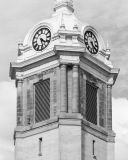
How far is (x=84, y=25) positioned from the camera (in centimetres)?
13050

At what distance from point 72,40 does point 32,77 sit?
5299 mm

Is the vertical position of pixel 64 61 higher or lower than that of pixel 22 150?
higher

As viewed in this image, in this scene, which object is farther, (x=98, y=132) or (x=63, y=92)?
(x=98, y=132)

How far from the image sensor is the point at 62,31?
12825cm

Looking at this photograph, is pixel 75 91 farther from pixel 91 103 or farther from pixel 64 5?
pixel 64 5

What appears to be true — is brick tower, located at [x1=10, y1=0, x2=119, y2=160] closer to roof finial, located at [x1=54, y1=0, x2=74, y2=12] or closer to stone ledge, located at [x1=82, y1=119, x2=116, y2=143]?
stone ledge, located at [x1=82, y1=119, x2=116, y2=143]

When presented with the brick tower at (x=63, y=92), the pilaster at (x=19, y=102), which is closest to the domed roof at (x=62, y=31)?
the brick tower at (x=63, y=92)

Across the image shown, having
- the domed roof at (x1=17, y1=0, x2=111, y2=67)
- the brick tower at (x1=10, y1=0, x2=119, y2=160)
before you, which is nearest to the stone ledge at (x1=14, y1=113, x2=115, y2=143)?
the brick tower at (x1=10, y1=0, x2=119, y2=160)

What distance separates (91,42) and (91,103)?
6.01m

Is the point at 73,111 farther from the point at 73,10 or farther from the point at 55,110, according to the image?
the point at 73,10

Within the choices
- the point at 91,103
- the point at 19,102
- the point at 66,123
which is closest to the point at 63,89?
the point at 66,123

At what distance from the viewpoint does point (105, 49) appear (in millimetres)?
132250

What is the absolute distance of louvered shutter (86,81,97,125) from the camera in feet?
422

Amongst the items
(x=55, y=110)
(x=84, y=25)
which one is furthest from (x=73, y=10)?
(x=55, y=110)
